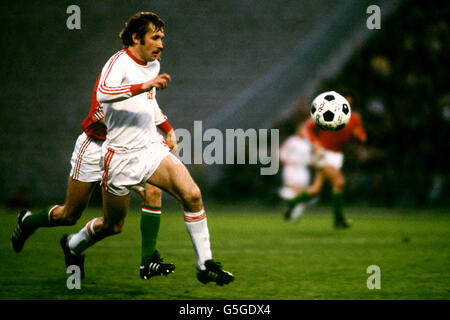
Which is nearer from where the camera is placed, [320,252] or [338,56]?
[320,252]

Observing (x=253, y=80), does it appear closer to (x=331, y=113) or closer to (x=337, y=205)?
(x=337, y=205)

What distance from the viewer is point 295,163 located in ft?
46.1

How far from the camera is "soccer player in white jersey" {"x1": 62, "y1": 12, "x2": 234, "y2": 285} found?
4.06 meters

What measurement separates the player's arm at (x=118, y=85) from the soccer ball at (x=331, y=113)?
2.82m

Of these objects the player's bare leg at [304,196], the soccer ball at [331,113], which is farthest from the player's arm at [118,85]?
the player's bare leg at [304,196]

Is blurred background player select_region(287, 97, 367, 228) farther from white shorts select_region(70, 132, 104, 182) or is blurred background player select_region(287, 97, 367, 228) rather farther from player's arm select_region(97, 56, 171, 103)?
player's arm select_region(97, 56, 171, 103)

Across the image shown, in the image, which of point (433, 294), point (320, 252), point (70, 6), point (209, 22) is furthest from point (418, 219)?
point (70, 6)

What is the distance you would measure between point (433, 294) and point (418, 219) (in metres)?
6.92

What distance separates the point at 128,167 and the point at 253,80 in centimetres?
1329

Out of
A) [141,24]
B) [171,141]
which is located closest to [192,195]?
[171,141]

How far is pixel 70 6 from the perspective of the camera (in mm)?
17641

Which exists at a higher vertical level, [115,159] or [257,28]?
[257,28]

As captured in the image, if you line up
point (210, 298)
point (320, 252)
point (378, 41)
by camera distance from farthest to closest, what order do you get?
point (378, 41) < point (320, 252) < point (210, 298)

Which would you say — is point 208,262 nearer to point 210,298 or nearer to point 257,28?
point 210,298
